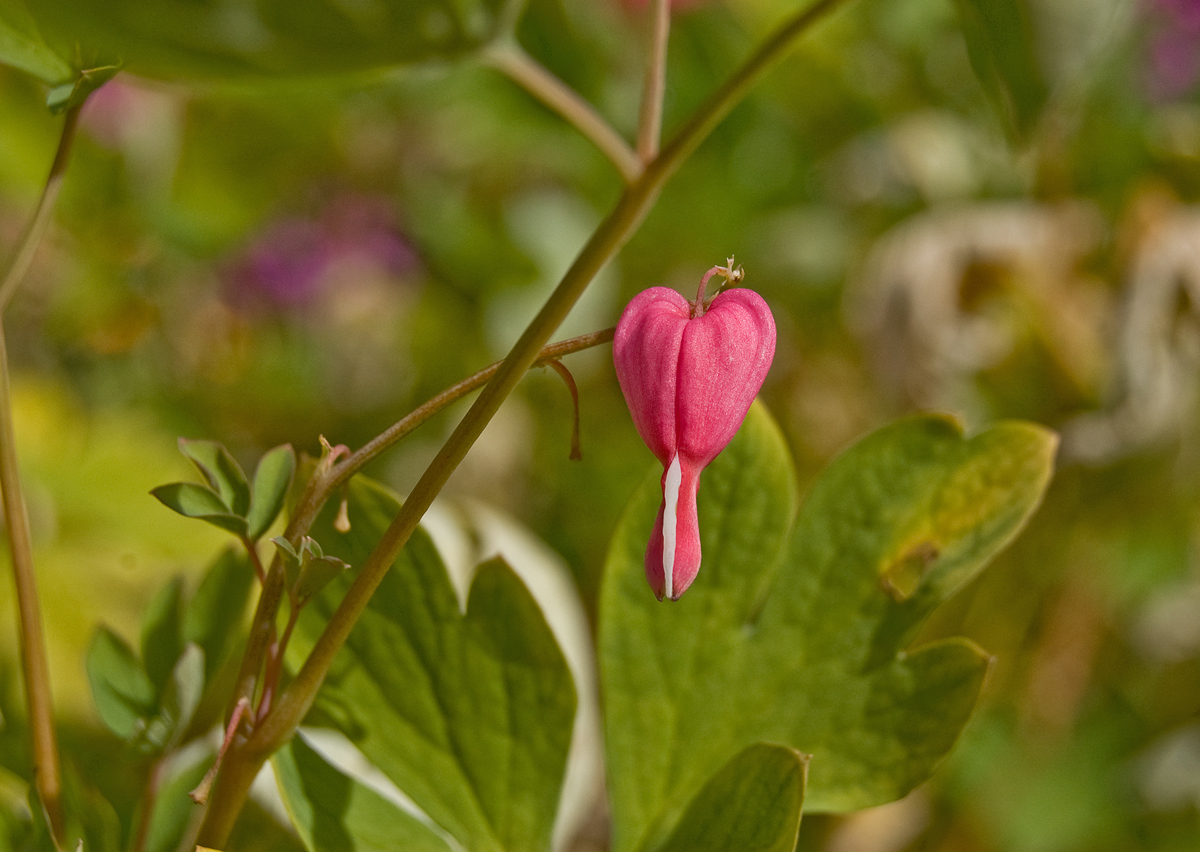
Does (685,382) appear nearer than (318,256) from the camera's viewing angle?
Yes

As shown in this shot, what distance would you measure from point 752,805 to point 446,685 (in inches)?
4.1

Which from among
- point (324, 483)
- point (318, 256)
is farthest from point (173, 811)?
point (318, 256)

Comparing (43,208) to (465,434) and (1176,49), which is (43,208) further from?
(1176,49)

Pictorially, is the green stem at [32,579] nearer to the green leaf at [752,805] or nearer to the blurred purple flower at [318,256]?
the green leaf at [752,805]

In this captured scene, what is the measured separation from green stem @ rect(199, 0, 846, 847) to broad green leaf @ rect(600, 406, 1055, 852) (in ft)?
0.34

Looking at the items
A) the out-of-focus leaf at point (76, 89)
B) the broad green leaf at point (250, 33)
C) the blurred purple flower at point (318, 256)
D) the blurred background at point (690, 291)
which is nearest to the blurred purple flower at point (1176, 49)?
the blurred background at point (690, 291)

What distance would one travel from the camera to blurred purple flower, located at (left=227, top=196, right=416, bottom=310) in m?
1.42

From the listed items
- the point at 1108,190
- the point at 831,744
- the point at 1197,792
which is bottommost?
the point at 1197,792

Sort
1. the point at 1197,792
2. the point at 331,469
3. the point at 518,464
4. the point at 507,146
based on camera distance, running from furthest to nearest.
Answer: the point at 507,146 < the point at 518,464 < the point at 1197,792 < the point at 331,469

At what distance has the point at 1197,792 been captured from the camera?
95cm

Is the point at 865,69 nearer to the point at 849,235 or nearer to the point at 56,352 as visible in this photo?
the point at 849,235

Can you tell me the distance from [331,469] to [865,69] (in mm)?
1084

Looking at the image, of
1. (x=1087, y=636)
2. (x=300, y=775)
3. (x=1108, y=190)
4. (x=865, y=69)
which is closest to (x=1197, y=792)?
(x=1087, y=636)

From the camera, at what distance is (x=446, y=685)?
1.08ft
